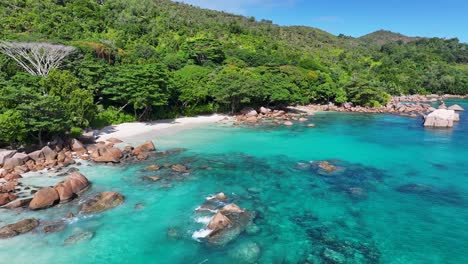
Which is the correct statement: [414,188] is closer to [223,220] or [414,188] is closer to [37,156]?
[223,220]

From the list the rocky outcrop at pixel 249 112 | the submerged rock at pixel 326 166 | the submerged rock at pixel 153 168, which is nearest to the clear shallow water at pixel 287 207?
the submerged rock at pixel 153 168

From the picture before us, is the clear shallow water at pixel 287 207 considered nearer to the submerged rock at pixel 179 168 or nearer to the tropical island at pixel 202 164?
the tropical island at pixel 202 164

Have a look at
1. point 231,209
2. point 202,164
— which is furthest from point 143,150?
point 231,209

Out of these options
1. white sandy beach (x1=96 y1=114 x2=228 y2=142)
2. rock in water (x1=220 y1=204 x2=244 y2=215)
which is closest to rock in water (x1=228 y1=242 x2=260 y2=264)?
rock in water (x1=220 y1=204 x2=244 y2=215)

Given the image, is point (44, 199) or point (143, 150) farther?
point (143, 150)

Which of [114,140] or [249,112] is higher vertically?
[249,112]

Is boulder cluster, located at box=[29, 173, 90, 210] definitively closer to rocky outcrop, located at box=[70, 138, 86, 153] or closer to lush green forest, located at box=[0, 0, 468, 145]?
rocky outcrop, located at box=[70, 138, 86, 153]

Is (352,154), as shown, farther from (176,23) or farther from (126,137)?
(176,23)
